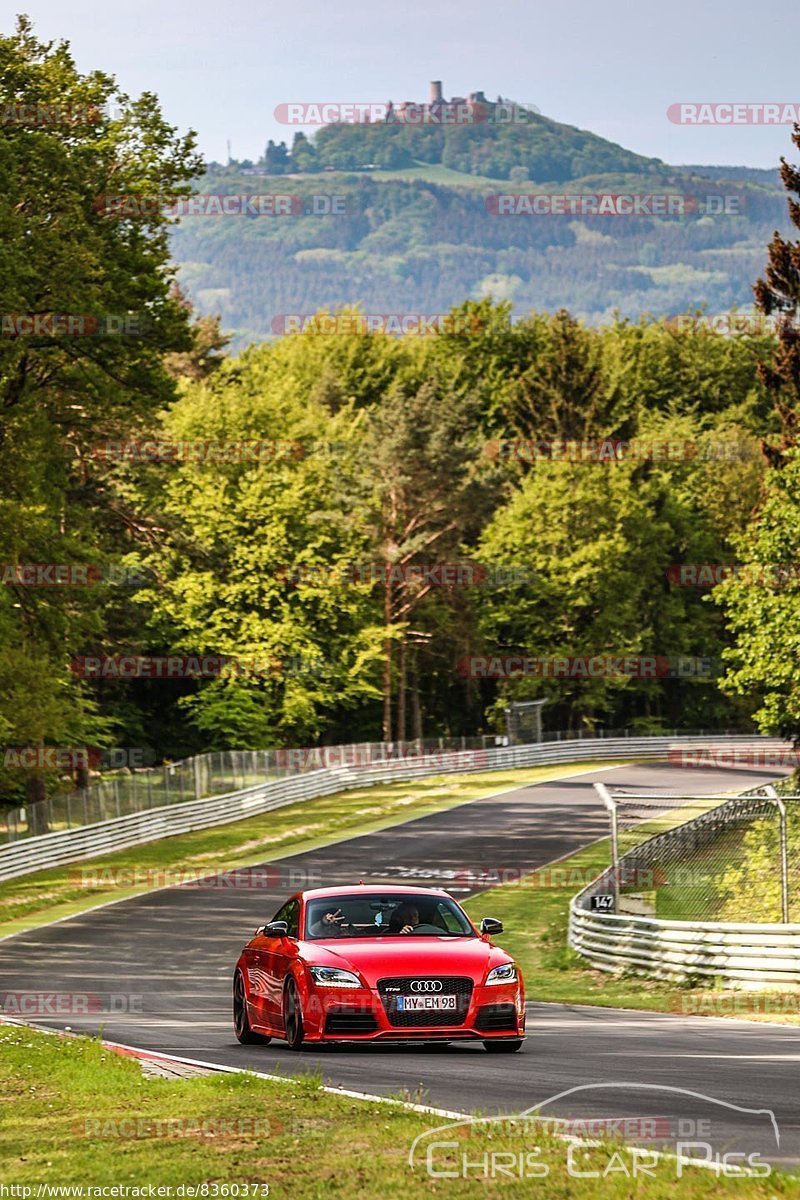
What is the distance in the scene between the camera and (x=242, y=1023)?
15.7 m

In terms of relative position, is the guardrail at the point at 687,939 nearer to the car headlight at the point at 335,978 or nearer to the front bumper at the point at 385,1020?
the front bumper at the point at 385,1020

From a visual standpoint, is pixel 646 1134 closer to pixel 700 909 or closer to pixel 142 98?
pixel 700 909

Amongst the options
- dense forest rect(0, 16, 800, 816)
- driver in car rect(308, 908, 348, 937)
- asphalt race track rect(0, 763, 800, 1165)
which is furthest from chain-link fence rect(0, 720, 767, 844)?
driver in car rect(308, 908, 348, 937)

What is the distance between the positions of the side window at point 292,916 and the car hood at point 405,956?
0.48 metres

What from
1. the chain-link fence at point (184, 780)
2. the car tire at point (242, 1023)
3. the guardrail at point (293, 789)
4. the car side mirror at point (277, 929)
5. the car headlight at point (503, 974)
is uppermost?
the car side mirror at point (277, 929)

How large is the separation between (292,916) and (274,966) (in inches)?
26.7

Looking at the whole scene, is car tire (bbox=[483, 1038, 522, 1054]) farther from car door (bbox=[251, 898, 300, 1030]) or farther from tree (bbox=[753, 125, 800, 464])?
tree (bbox=[753, 125, 800, 464])

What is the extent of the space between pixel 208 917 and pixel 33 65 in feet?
61.4

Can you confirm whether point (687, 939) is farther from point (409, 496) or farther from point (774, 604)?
point (409, 496)

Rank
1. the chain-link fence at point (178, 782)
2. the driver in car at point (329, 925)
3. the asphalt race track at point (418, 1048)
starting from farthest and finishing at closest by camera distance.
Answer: the chain-link fence at point (178, 782), the driver in car at point (329, 925), the asphalt race track at point (418, 1048)

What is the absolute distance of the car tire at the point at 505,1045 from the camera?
14195mm

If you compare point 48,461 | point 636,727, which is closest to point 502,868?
point 48,461

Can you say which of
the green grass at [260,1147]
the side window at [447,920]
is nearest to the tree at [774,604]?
the side window at [447,920]

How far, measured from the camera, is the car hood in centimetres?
1395
